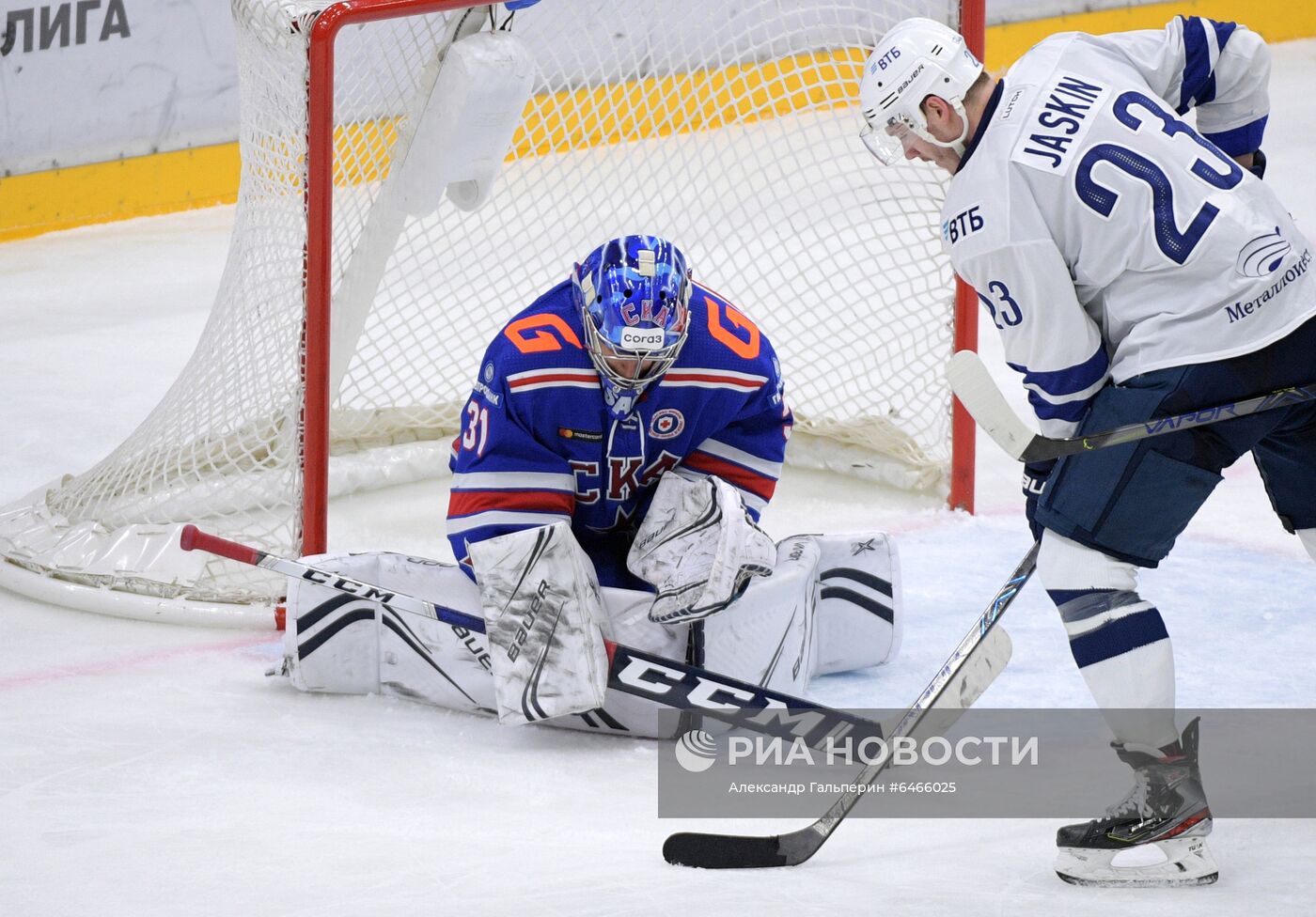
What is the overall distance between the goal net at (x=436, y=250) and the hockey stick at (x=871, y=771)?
119cm

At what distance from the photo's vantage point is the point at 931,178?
4.12 metres

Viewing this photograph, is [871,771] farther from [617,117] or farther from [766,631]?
[617,117]

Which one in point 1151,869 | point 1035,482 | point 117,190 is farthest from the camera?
point 117,190

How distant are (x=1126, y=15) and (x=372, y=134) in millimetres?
4863

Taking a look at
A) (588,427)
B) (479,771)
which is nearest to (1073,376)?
(588,427)

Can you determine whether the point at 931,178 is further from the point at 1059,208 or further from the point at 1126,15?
the point at 1126,15

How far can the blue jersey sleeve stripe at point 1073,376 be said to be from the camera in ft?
7.36

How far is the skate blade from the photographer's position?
2.15 metres

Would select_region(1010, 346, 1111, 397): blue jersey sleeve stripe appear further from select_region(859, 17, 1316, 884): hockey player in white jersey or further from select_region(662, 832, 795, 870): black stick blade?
select_region(662, 832, 795, 870): black stick blade

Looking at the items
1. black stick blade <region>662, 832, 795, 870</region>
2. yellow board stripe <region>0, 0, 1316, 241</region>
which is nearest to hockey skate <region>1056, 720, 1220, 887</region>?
black stick blade <region>662, 832, 795, 870</region>

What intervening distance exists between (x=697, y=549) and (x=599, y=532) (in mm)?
267

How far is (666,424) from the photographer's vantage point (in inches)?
112

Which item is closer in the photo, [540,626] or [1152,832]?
[1152,832]

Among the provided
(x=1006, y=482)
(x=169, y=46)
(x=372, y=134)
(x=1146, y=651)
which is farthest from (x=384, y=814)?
(x=169, y=46)
